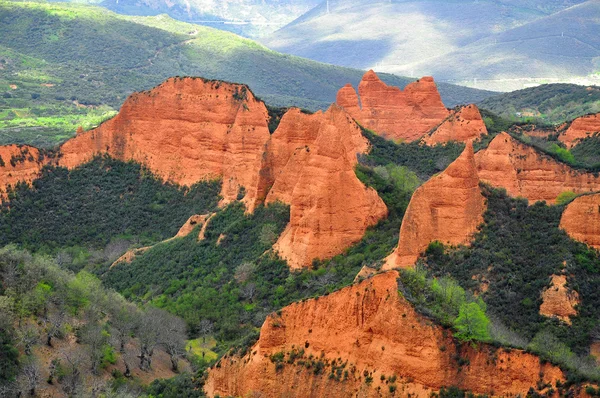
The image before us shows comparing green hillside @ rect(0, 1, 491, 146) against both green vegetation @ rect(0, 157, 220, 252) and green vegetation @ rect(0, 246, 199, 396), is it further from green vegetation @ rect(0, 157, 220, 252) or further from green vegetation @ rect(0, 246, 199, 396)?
green vegetation @ rect(0, 246, 199, 396)

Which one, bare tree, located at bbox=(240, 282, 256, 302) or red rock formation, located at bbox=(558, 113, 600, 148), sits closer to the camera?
bare tree, located at bbox=(240, 282, 256, 302)

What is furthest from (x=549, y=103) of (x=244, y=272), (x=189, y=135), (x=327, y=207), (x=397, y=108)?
(x=327, y=207)

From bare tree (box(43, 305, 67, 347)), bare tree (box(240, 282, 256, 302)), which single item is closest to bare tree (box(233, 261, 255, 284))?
bare tree (box(240, 282, 256, 302))

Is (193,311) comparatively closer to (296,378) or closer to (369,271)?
(369,271)

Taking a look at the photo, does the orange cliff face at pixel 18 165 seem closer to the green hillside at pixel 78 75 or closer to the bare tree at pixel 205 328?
the bare tree at pixel 205 328

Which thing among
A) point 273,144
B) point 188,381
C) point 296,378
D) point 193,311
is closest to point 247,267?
point 193,311

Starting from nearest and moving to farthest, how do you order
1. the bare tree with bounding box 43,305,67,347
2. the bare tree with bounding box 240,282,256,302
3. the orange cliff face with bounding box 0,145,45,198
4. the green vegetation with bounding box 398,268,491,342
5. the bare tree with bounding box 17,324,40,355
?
1. the green vegetation with bounding box 398,268,491,342
2. the bare tree with bounding box 17,324,40,355
3. the bare tree with bounding box 43,305,67,347
4. the bare tree with bounding box 240,282,256,302
5. the orange cliff face with bounding box 0,145,45,198

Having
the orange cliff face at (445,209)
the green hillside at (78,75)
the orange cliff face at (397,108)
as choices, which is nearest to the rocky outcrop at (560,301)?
the orange cliff face at (445,209)
